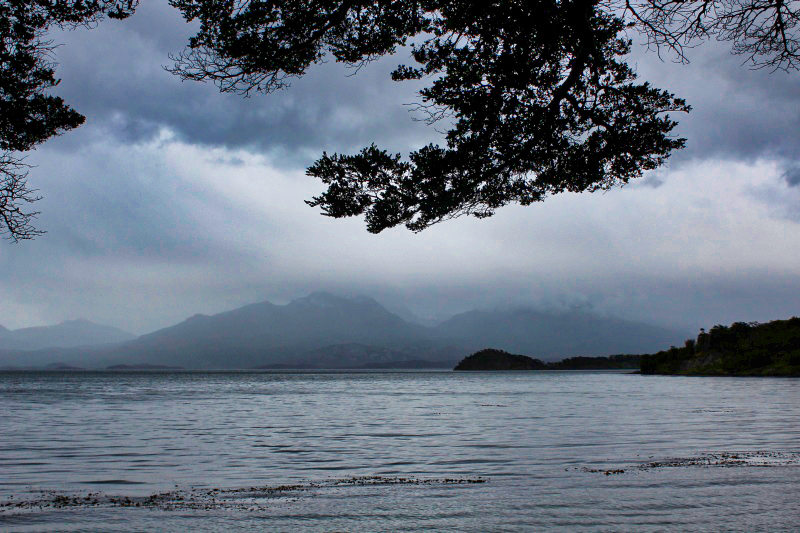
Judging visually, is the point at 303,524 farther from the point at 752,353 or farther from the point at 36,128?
the point at 752,353

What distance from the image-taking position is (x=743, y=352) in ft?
510

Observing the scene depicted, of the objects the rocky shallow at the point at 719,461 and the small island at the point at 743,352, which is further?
the small island at the point at 743,352

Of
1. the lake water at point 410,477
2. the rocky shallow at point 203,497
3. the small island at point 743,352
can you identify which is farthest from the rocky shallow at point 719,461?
the small island at point 743,352

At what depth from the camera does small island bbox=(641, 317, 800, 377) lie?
143 metres

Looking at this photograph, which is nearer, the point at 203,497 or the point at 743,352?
the point at 203,497

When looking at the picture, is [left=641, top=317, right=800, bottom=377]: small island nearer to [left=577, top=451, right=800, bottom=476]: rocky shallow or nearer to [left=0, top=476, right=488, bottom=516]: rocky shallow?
[left=577, top=451, right=800, bottom=476]: rocky shallow

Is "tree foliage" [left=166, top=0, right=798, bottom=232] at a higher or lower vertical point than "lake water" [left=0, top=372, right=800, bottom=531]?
higher

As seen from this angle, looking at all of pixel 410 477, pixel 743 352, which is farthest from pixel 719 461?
pixel 743 352

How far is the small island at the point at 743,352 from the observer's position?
143 meters

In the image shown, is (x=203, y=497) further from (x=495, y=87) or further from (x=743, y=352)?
(x=743, y=352)

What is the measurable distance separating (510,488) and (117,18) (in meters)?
12.3

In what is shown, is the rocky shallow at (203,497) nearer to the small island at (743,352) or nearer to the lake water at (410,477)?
the lake water at (410,477)

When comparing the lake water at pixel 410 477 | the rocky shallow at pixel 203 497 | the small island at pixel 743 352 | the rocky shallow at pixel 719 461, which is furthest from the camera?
the small island at pixel 743 352

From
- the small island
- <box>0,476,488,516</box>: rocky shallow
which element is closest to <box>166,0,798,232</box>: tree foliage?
<box>0,476,488,516</box>: rocky shallow
